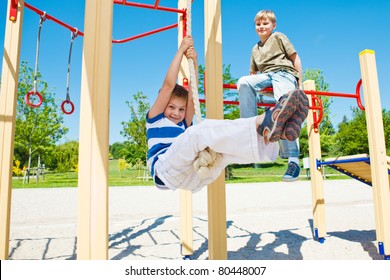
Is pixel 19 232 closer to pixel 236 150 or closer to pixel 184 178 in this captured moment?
pixel 184 178

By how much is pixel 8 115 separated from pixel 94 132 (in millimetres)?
1263

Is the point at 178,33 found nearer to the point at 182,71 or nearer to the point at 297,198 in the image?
the point at 182,71

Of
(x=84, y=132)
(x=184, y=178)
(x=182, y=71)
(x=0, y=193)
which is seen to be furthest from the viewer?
(x=182, y=71)

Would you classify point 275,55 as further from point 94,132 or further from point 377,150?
point 94,132

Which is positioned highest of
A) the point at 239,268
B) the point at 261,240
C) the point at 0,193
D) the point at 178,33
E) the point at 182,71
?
the point at 178,33

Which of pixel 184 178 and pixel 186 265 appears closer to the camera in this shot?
pixel 184 178

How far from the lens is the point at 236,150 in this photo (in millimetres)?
1533

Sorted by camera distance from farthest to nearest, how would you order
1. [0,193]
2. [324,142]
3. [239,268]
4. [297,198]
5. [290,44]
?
[324,142]
[297,198]
[290,44]
[0,193]
[239,268]

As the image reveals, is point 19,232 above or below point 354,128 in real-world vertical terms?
below

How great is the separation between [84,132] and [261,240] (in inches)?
137

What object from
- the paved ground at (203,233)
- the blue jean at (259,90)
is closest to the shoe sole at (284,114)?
→ the blue jean at (259,90)

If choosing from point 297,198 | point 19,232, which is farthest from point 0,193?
point 297,198

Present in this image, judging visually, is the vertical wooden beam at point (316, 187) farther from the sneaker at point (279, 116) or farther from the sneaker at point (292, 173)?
the sneaker at point (279, 116)

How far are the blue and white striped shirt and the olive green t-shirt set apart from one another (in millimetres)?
1096
